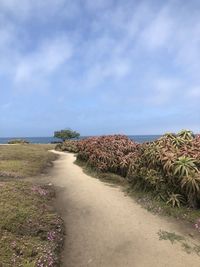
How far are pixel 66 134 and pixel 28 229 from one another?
123 feet

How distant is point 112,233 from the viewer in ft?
30.7

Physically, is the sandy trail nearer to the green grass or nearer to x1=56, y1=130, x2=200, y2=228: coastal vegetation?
the green grass

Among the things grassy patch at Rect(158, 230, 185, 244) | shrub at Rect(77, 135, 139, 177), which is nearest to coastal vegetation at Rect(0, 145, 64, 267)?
grassy patch at Rect(158, 230, 185, 244)

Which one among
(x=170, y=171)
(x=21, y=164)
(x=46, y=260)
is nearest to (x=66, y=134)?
(x=21, y=164)

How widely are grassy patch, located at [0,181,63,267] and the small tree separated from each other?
34169mm

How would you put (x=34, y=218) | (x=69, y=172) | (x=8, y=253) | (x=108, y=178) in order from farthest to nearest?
1. (x=69, y=172)
2. (x=108, y=178)
3. (x=34, y=218)
4. (x=8, y=253)

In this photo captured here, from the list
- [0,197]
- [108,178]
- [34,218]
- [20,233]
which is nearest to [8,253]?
[20,233]

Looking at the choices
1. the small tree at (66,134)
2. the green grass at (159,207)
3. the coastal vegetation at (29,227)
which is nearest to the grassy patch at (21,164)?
the coastal vegetation at (29,227)

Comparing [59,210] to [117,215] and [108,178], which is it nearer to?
[117,215]

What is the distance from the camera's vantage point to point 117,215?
1072cm

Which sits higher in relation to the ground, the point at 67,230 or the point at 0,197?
the point at 0,197

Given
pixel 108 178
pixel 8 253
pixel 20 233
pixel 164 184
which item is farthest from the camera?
pixel 108 178

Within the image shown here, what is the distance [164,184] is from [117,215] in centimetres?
214

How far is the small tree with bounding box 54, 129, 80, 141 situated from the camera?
46031mm
